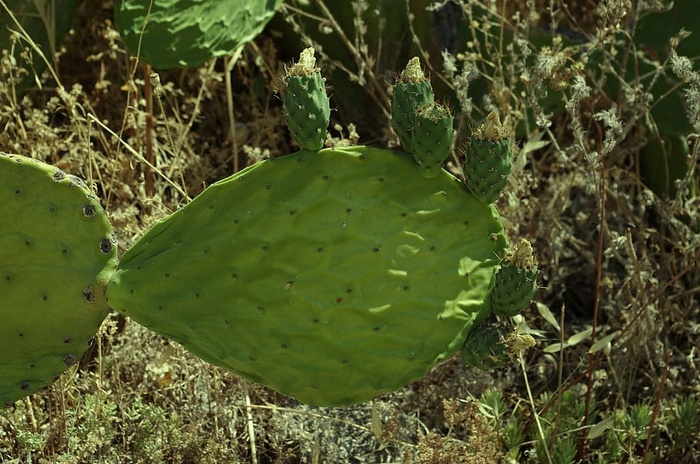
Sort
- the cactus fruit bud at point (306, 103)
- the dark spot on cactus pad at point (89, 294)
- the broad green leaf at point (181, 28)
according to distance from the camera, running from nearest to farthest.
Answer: the cactus fruit bud at point (306, 103) < the dark spot on cactus pad at point (89, 294) < the broad green leaf at point (181, 28)

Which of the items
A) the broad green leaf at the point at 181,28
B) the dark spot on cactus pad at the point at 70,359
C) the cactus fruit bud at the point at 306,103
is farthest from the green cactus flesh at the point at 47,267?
the broad green leaf at the point at 181,28

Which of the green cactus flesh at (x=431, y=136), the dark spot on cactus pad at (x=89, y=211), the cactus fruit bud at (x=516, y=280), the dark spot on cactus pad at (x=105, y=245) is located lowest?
the cactus fruit bud at (x=516, y=280)

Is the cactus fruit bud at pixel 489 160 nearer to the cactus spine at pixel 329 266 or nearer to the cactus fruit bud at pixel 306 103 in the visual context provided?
the cactus spine at pixel 329 266

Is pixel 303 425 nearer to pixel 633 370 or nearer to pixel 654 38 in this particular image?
pixel 633 370

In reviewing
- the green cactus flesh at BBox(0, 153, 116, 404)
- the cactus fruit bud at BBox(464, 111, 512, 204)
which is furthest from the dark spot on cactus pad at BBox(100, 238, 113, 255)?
the cactus fruit bud at BBox(464, 111, 512, 204)

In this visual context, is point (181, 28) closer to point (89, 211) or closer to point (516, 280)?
point (89, 211)
